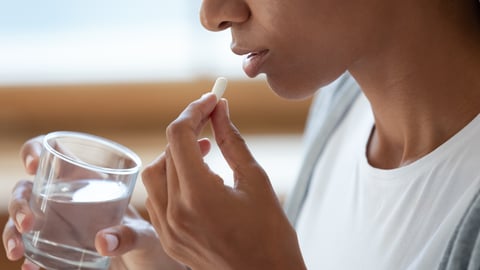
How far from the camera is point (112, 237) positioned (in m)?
0.87

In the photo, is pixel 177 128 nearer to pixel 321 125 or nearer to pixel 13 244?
pixel 13 244

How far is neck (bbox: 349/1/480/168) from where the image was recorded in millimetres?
869

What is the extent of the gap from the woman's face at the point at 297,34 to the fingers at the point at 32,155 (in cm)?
29

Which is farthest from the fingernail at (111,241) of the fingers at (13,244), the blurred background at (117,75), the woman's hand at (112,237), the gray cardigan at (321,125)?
the blurred background at (117,75)

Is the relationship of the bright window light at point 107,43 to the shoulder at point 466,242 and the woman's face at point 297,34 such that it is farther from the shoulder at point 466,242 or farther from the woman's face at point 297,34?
the shoulder at point 466,242

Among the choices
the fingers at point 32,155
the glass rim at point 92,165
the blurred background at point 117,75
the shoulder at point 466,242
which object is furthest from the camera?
the blurred background at point 117,75

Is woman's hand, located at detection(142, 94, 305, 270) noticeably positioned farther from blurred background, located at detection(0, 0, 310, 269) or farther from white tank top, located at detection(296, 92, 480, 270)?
blurred background, located at detection(0, 0, 310, 269)

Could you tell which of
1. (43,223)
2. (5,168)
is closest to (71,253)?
(43,223)

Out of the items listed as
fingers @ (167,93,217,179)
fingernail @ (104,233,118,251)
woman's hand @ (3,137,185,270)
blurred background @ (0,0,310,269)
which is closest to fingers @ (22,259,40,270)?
woman's hand @ (3,137,185,270)

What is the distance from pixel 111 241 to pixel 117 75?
146 centimetres

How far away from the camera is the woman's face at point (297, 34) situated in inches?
34.2

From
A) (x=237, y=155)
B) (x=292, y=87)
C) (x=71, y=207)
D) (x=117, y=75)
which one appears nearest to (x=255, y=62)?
(x=292, y=87)

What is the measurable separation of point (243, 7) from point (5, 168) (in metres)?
1.42

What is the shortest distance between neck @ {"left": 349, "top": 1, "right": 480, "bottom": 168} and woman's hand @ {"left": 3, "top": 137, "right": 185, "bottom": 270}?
1.04ft
